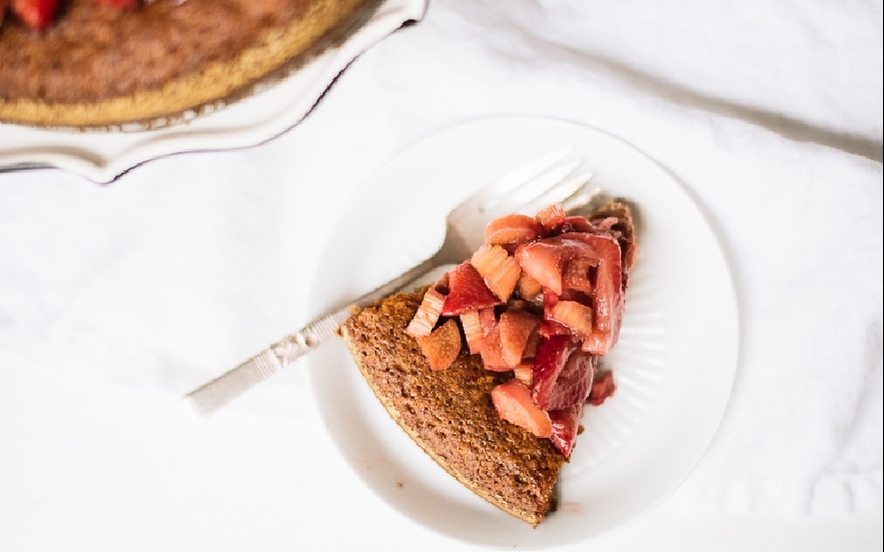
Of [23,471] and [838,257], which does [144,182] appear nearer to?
[23,471]

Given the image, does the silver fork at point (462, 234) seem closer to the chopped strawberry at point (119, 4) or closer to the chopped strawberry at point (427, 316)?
the chopped strawberry at point (427, 316)

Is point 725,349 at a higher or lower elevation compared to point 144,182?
lower

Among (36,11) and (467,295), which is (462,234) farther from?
(36,11)

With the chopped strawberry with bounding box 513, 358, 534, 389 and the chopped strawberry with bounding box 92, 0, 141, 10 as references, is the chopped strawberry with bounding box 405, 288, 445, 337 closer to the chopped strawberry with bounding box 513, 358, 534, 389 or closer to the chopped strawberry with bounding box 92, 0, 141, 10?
the chopped strawberry with bounding box 513, 358, 534, 389

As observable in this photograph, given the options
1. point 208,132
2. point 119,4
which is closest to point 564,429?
point 208,132

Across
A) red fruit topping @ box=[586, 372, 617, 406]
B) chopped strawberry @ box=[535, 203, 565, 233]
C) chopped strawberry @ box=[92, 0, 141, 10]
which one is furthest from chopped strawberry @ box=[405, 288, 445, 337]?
chopped strawberry @ box=[92, 0, 141, 10]

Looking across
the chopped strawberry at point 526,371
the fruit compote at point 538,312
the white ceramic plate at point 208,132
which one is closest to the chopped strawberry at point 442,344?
the fruit compote at point 538,312

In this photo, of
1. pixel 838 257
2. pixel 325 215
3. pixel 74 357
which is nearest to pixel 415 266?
pixel 325 215
